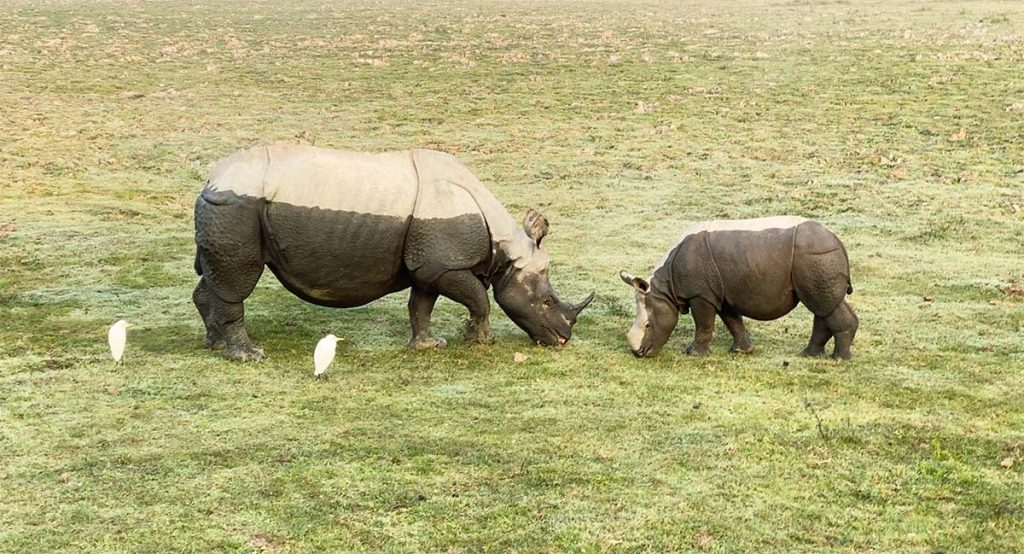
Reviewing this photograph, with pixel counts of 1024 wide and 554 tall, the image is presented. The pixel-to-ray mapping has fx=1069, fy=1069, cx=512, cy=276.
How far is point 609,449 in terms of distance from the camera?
717 centimetres

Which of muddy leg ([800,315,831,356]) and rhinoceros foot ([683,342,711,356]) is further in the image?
rhinoceros foot ([683,342,711,356])

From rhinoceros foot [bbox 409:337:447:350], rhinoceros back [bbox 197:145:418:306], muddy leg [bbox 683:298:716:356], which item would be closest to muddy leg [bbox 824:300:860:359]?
muddy leg [bbox 683:298:716:356]

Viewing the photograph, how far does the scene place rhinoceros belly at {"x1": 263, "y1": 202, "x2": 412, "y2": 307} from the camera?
29.4 feet

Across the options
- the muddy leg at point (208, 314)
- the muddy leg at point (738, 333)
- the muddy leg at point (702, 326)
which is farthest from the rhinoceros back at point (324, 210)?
the muddy leg at point (738, 333)

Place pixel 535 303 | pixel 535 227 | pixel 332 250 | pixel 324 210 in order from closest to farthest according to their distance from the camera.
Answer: pixel 324 210
pixel 332 250
pixel 535 303
pixel 535 227

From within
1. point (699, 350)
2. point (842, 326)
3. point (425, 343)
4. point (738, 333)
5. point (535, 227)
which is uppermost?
point (535, 227)

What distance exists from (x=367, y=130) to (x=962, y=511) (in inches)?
707

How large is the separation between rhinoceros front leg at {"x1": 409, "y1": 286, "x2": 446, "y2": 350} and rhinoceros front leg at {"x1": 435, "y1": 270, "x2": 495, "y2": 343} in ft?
0.62

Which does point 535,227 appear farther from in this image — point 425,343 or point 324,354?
point 324,354

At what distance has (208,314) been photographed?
9.38 m

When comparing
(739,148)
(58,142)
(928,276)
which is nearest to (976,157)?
(739,148)

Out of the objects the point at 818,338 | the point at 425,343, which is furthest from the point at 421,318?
the point at 818,338

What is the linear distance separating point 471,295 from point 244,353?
2.04m

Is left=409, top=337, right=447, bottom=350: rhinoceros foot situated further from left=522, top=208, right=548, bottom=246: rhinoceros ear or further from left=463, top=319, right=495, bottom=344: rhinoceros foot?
left=522, top=208, right=548, bottom=246: rhinoceros ear
